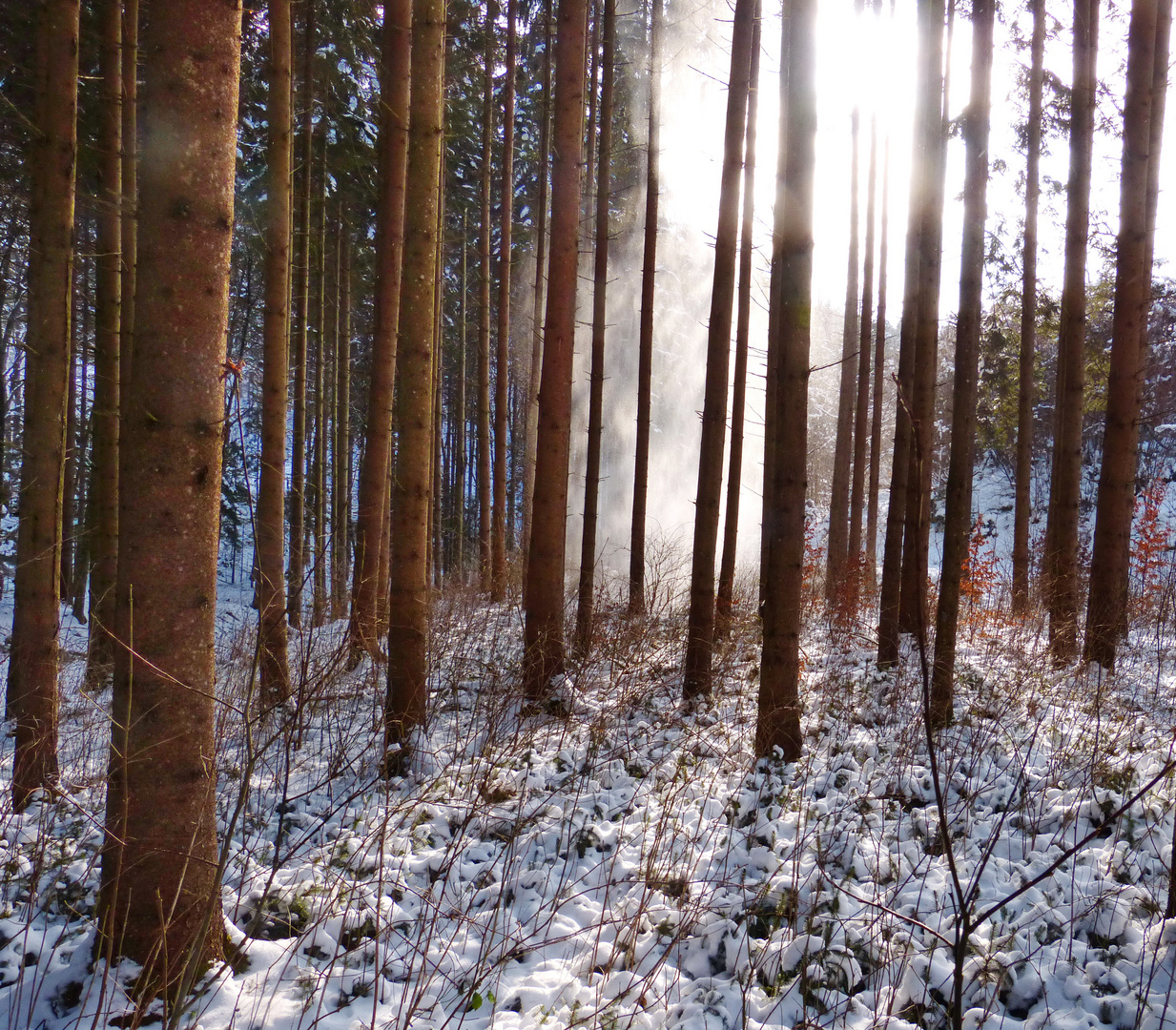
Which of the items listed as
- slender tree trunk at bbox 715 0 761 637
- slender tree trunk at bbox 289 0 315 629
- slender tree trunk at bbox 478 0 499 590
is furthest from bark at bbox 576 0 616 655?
slender tree trunk at bbox 289 0 315 629

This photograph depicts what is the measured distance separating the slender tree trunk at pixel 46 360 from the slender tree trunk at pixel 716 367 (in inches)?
169

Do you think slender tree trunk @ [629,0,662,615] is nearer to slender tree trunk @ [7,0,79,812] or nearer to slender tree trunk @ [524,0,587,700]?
slender tree trunk @ [524,0,587,700]

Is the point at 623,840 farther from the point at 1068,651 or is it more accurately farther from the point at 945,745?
the point at 1068,651

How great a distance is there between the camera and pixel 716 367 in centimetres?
591

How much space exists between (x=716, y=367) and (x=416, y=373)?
106 inches

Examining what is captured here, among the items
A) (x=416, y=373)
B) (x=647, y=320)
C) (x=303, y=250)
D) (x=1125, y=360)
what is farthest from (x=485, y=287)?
(x=1125, y=360)

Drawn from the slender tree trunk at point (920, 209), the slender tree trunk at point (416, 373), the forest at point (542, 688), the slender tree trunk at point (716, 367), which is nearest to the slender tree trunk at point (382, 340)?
the forest at point (542, 688)

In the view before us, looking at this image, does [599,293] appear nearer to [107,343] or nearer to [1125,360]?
[107,343]

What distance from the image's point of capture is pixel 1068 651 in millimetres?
6445

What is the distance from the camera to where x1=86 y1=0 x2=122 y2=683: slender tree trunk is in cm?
547

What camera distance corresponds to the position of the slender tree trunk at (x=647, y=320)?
860cm

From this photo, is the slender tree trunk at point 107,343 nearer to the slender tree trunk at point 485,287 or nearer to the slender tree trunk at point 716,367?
the slender tree trunk at point 716,367

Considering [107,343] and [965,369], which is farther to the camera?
[107,343]

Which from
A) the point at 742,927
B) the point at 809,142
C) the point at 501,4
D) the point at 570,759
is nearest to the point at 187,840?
the point at 742,927
